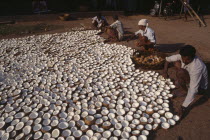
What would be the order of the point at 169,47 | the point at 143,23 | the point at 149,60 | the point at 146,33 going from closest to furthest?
the point at 149,60 < the point at 143,23 < the point at 146,33 < the point at 169,47

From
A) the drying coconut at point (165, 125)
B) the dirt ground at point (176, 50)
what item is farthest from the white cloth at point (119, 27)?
the drying coconut at point (165, 125)

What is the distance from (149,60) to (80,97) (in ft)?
6.42

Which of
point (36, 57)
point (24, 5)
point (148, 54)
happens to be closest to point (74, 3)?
point (24, 5)

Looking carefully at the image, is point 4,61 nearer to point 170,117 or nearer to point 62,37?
point 62,37

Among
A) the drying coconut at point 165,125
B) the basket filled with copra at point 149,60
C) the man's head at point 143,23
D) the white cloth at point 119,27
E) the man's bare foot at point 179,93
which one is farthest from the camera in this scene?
the white cloth at point 119,27

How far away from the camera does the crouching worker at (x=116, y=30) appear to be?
5930 mm

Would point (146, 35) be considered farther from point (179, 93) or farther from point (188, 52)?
point (188, 52)

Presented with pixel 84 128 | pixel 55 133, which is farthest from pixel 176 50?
pixel 55 133

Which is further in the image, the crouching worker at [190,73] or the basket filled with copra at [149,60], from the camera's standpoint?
the basket filled with copra at [149,60]

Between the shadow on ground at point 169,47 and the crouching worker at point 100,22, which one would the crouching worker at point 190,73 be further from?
the crouching worker at point 100,22

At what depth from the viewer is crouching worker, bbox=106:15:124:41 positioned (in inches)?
233

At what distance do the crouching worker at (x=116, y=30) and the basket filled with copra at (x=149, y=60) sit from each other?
71.2 inches

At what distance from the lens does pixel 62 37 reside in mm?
6598

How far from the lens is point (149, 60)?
4.08m
